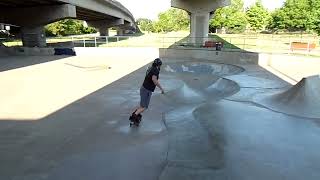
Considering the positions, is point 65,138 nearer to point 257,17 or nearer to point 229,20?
→ point 229,20

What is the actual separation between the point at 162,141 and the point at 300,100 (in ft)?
20.4

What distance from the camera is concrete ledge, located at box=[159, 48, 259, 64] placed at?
2529 centimetres

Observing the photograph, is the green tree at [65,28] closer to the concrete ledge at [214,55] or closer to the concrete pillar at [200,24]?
the concrete pillar at [200,24]


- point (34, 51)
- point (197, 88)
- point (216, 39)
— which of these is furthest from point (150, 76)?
point (216, 39)

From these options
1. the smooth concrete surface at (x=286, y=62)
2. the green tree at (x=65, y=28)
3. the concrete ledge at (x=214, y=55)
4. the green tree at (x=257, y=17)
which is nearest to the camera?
the smooth concrete surface at (x=286, y=62)

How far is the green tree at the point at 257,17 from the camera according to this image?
8775 centimetres

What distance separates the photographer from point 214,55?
92.1 feet

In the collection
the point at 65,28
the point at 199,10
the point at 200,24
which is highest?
the point at 199,10

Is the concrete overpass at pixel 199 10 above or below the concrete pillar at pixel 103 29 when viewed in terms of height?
above

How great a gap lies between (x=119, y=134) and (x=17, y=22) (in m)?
33.9

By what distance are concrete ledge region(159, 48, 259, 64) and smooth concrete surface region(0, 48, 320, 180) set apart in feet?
38.9

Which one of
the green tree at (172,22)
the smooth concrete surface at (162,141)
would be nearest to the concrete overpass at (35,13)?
the smooth concrete surface at (162,141)

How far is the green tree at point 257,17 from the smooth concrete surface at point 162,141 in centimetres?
7892

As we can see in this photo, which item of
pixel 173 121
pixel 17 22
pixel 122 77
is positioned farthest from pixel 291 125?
pixel 17 22
